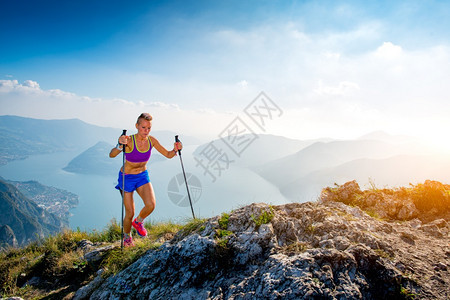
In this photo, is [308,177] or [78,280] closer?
[78,280]

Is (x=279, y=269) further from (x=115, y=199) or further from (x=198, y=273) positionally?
(x=115, y=199)

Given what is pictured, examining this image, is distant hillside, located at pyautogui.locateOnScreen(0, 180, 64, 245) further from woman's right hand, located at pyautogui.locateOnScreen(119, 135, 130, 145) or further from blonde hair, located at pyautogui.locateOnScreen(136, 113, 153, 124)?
blonde hair, located at pyautogui.locateOnScreen(136, 113, 153, 124)

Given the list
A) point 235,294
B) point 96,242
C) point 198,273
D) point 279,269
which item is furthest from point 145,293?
point 96,242

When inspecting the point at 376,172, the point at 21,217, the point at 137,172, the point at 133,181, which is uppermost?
the point at 137,172

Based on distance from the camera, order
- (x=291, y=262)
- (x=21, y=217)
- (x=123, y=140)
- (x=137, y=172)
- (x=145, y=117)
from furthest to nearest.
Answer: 1. (x=21, y=217)
2. (x=137, y=172)
3. (x=145, y=117)
4. (x=123, y=140)
5. (x=291, y=262)

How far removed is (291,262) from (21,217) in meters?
155

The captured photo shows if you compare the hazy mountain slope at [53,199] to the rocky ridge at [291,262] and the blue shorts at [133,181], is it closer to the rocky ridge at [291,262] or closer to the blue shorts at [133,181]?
the blue shorts at [133,181]

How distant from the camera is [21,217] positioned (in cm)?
10775

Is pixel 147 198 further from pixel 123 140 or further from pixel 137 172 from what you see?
pixel 123 140

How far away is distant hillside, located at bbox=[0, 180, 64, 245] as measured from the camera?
99875 millimetres

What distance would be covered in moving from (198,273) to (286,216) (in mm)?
1891

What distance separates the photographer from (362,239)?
3.11 metres

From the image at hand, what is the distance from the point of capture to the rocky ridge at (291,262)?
7.84 feet

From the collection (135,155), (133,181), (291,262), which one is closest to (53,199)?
(133,181)
